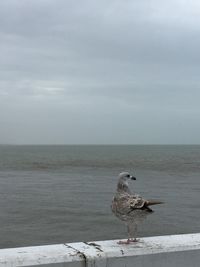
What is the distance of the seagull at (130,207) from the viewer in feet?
15.6

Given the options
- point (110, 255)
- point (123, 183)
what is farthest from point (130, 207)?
point (110, 255)

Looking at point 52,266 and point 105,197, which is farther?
point 105,197

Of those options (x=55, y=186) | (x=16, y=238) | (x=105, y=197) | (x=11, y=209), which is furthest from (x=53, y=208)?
(x=55, y=186)

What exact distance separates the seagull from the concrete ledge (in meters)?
0.32

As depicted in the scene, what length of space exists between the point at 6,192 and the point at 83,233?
54.6 ft

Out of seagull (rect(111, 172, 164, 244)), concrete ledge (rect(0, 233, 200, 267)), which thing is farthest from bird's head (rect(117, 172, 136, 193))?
concrete ledge (rect(0, 233, 200, 267))

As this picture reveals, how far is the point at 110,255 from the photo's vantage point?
4145 millimetres

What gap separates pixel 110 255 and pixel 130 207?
28.0 inches

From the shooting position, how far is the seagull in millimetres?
4762

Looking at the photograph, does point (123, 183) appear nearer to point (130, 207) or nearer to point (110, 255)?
point (130, 207)

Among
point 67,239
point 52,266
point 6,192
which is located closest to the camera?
point 52,266

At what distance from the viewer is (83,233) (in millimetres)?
19641

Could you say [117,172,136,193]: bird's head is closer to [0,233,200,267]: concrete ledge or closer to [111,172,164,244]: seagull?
[111,172,164,244]: seagull

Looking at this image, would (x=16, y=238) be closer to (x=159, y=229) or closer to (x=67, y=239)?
(x=67, y=239)
